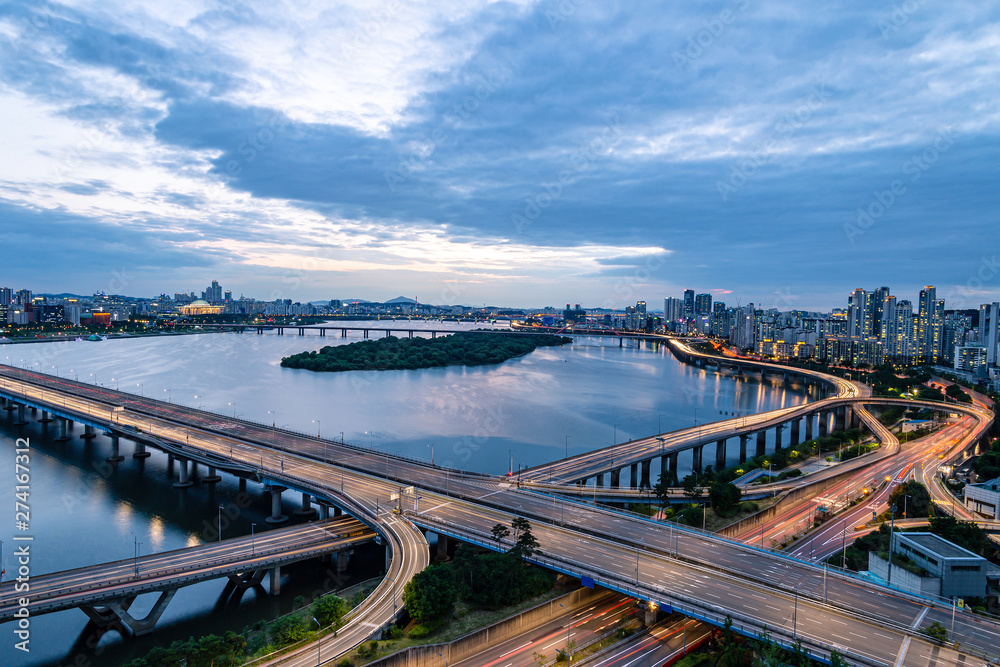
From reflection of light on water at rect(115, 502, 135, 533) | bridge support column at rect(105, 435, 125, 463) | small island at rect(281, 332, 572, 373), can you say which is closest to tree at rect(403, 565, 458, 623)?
reflection of light on water at rect(115, 502, 135, 533)

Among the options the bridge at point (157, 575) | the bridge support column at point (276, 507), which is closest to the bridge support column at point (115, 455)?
the bridge at point (157, 575)

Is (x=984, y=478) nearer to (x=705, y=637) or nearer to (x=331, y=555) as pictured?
(x=705, y=637)

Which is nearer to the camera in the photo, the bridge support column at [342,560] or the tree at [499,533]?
the tree at [499,533]

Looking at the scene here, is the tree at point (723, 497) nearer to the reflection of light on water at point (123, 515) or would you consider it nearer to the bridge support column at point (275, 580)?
the bridge support column at point (275, 580)

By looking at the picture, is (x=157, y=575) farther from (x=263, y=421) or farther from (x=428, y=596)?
(x=263, y=421)

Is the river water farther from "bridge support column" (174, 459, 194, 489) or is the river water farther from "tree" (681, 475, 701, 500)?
"tree" (681, 475, 701, 500)
